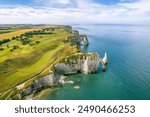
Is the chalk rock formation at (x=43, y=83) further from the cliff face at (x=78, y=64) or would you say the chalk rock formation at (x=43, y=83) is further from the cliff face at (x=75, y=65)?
the cliff face at (x=78, y=64)

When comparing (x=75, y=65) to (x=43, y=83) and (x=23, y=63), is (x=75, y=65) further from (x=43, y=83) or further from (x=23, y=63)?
(x=23, y=63)

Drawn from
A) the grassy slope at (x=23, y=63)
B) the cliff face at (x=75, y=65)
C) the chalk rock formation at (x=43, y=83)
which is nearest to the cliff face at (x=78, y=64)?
the cliff face at (x=75, y=65)

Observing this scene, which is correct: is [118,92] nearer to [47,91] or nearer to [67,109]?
[47,91]

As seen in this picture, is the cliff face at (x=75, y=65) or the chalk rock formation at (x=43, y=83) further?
the cliff face at (x=75, y=65)

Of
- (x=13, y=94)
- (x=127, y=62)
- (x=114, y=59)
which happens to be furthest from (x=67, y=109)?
(x=114, y=59)

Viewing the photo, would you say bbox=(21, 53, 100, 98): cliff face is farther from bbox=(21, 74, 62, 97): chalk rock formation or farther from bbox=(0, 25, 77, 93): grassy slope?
bbox=(0, 25, 77, 93): grassy slope

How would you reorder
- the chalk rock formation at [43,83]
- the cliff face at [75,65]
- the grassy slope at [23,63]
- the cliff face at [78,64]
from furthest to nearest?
the cliff face at [78,64] < the cliff face at [75,65] < the grassy slope at [23,63] < the chalk rock formation at [43,83]

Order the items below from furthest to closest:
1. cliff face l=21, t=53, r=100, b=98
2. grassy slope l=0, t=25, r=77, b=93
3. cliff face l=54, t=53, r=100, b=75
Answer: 1. cliff face l=54, t=53, r=100, b=75
2. cliff face l=21, t=53, r=100, b=98
3. grassy slope l=0, t=25, r=77, b=93

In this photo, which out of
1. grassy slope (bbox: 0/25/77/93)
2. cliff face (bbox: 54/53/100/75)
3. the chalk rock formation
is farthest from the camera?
cliff face (bbox: 54/53/100/75)

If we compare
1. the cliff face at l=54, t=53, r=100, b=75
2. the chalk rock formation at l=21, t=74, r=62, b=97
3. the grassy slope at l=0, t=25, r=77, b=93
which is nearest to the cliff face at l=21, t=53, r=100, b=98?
the cliff face at l=54, t=53, r=100, b=75
